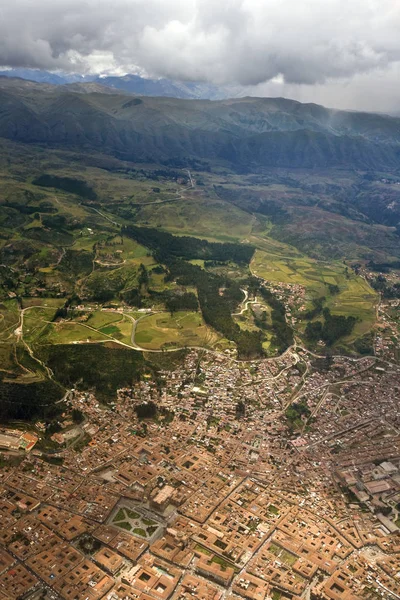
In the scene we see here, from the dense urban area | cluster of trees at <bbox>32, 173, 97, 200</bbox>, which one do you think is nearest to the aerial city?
the dense urban area

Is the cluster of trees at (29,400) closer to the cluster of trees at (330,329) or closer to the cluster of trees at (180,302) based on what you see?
the cluster of trees at (180,302)

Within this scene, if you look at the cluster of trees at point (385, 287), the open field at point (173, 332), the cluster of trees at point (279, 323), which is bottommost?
the open field at point (173, 332)

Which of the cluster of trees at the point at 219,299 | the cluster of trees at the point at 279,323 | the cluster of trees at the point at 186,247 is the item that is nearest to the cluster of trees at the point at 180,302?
the cluster of trees at the point at 219,299

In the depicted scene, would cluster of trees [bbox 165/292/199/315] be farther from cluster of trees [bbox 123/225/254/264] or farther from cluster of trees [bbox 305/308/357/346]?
cluster of trees [bbox 123/225/254/264]

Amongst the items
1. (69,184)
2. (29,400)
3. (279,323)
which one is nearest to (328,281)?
(279,323)

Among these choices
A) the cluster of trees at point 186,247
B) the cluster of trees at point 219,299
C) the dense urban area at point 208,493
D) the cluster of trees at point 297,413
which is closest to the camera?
the dense urban area at point 208,493

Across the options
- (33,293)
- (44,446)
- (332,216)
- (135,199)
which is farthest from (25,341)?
(332,216)

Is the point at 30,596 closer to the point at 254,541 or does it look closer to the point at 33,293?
the point at 254,541
